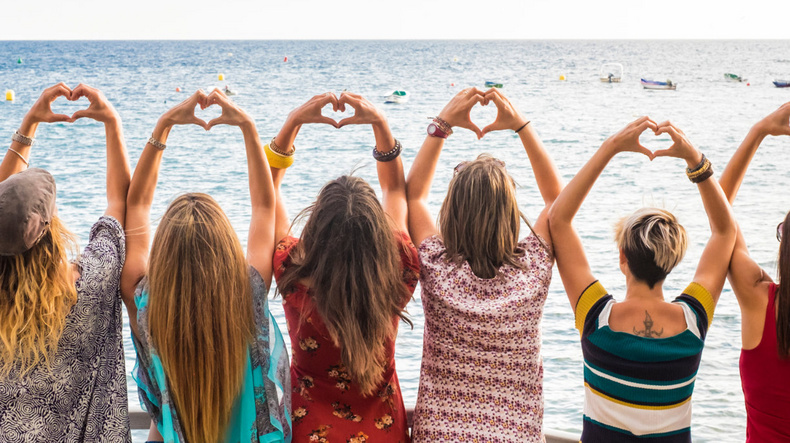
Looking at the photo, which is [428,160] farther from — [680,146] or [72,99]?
[72,99]

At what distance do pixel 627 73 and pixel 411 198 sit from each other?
58.6 m

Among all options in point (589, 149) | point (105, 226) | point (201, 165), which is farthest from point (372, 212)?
point (589, 149)

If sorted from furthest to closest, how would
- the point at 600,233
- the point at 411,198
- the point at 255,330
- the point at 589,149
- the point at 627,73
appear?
the point at 627,73 < the point at 589,149 < the point at 600,233 < the point at 411,198 < the point at 255,330

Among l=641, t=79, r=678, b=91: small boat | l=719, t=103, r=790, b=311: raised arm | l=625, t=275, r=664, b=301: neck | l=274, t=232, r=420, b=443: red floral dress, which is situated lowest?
l=274, t=232, r=420, b=443: red floral dress

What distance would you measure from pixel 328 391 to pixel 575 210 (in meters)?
0.94

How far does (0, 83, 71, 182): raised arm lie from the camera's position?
2.47 m

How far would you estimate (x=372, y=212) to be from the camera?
2.12 meters

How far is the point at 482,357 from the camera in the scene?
2.19m

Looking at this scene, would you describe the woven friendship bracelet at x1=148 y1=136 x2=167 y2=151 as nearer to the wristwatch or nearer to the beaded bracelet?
the beaded bracelet

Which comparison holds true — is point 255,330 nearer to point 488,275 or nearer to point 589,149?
point 488,275

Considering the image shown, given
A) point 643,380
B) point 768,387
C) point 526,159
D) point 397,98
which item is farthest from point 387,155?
point 397,98

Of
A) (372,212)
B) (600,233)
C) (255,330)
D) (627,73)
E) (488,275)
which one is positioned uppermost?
(627,73)

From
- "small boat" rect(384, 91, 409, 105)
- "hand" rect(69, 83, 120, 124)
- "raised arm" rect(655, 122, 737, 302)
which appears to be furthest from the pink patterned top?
"small boat" rect(384, 91, 409, 105)

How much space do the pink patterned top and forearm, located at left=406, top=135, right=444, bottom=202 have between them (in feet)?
1.36
